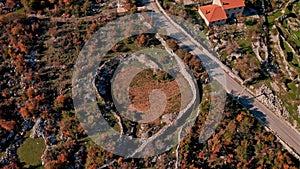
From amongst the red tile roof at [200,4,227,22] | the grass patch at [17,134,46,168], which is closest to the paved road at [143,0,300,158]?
the red tile roof at [200,4,227,22]

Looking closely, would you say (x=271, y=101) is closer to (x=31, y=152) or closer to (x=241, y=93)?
(x=241, y=93)

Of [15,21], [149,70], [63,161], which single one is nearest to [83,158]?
[63,161]

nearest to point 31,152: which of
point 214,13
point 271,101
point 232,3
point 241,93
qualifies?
point 241,93

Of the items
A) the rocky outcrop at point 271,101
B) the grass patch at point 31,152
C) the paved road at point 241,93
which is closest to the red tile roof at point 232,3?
the paved road at point 241,93

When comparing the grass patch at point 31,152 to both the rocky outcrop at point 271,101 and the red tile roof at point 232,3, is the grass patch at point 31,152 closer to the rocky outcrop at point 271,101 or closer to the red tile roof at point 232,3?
the rocky outcrop at point 271,101

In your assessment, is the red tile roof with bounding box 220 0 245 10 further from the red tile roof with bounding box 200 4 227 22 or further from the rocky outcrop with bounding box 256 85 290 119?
the rocky outcrop with bounding box 256 85 290 119
